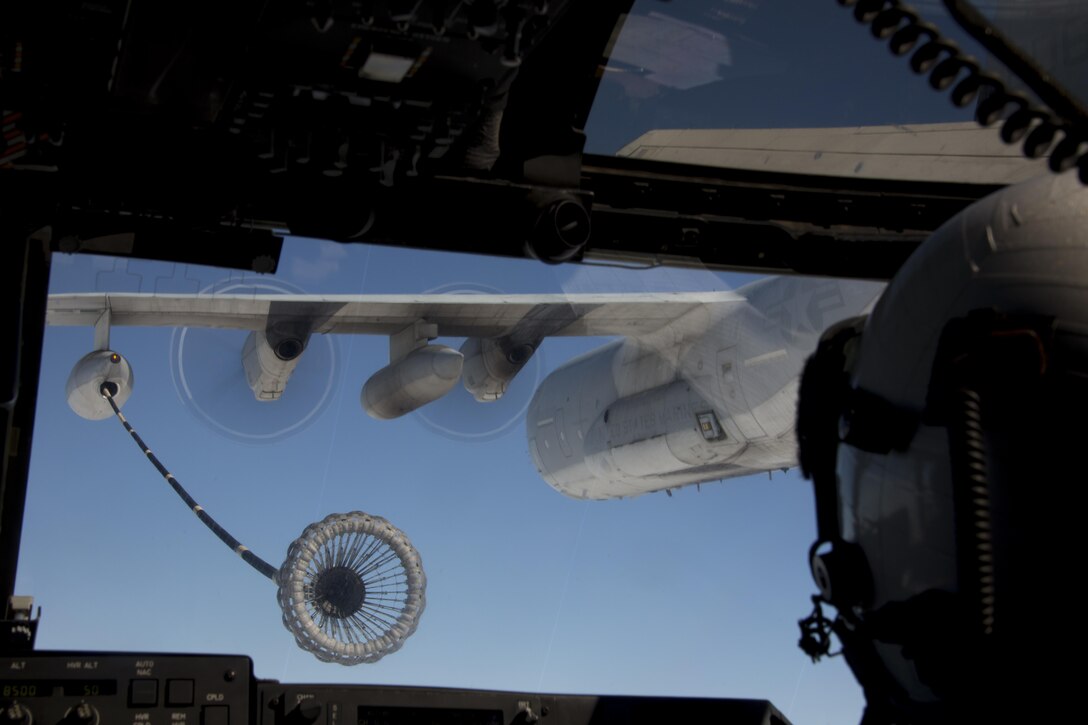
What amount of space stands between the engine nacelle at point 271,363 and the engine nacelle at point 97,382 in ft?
8.78

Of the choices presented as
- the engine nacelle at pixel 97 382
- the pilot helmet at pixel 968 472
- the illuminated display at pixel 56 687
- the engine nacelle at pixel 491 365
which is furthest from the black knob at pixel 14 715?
the engine nacelle at pixel 491 365

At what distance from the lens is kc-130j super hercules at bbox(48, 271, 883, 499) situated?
1019 centimetres

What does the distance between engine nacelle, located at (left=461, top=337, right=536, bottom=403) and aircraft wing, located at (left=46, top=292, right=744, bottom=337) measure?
0.47ft

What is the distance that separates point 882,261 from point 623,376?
9470 mm

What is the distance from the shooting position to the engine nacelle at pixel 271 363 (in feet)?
32.4

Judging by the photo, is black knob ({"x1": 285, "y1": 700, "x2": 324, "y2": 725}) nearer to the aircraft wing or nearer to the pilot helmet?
the pilot helmet

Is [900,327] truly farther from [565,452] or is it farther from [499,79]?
[565,452]

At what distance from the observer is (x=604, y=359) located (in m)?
13.4

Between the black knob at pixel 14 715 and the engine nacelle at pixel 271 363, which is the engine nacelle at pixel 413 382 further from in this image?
the black knob at pixel 14 715

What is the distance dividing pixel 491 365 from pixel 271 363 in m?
2.61

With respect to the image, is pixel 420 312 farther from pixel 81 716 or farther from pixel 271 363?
pixel 81 716

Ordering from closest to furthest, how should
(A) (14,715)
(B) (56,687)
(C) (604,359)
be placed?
(A) (14,715) < (B) (56,687) < (C) (604,359)

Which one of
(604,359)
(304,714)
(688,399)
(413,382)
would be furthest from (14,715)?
(604,359)

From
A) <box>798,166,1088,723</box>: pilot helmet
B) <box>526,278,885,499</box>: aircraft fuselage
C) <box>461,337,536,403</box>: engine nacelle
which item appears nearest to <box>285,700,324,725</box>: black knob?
<box>798,166,1088,723</box>: pilot helmet
